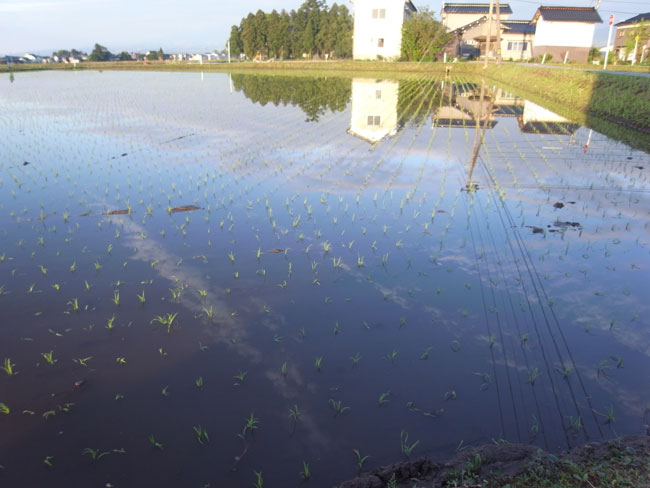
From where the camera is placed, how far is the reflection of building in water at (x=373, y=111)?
14329mm

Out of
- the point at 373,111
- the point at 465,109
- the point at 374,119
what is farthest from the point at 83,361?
the point at 465,109

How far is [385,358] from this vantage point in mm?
4066

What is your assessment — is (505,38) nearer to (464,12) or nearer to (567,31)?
(567,31)

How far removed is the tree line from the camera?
48156 millimetres

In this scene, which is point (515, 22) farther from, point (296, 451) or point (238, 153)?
point (296, 451)

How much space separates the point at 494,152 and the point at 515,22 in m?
40.1

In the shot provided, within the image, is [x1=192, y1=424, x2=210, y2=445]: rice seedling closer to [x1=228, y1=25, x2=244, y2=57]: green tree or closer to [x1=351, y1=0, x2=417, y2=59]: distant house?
[x1=351, y1=0, x2=417, y2=59]: distant house

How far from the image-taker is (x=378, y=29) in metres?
38.9

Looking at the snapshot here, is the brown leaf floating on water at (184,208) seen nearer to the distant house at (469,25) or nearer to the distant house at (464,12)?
the distant house at (469,25)

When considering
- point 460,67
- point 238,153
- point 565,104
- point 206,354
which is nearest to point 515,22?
point 460,67

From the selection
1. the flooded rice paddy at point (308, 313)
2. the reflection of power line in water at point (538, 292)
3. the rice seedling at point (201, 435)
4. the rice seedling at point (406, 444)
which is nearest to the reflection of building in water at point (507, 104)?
the flooded rice paddy at point (308, 313)

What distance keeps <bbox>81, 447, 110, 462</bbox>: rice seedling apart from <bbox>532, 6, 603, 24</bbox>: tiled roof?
42.9 meters

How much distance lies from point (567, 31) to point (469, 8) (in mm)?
14222

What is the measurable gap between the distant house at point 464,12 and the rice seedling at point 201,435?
51.3 meters
